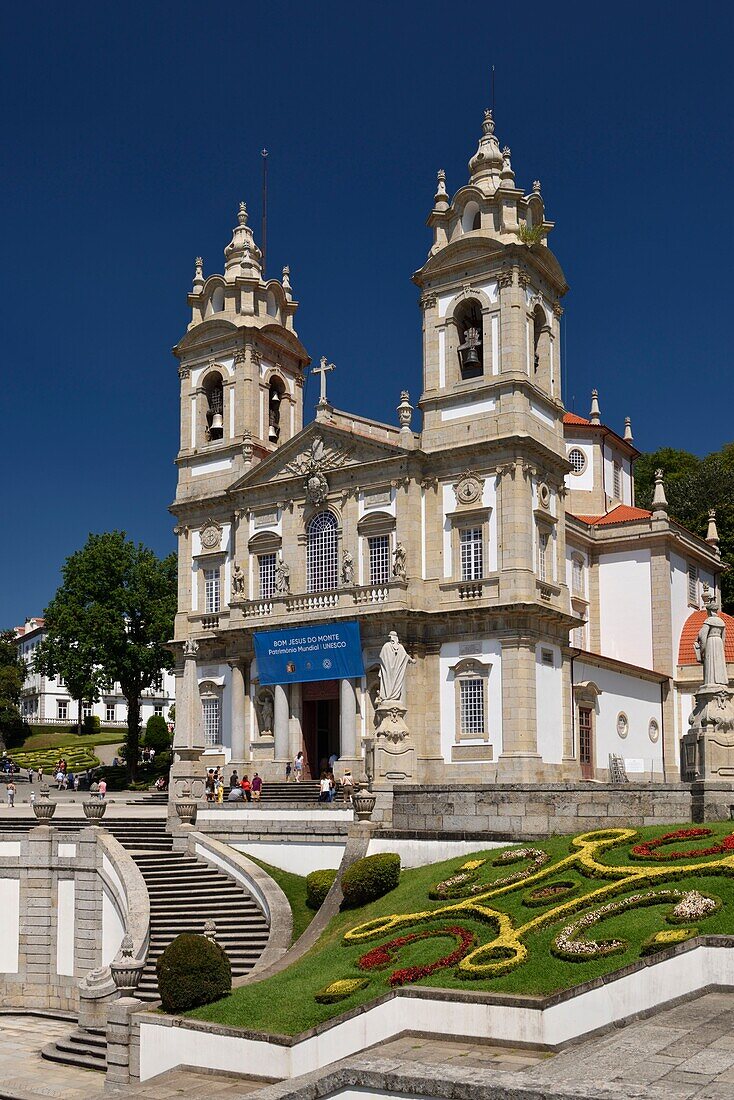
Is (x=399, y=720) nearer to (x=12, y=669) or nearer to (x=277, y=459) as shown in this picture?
(x=277, y=459)

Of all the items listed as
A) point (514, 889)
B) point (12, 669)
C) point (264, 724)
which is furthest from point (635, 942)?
point (12, 669)

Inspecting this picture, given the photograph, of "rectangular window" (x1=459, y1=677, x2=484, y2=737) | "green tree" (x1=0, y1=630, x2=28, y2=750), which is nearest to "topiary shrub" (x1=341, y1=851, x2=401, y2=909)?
"rectangular window" (x1=459, y1=677, x2=484, y2=737)

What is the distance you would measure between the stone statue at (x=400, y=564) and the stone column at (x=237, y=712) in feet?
24.2

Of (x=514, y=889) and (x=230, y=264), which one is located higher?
(x=230, y=264)

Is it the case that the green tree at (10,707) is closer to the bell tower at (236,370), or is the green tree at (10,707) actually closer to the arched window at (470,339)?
the bell tower at (236,370)

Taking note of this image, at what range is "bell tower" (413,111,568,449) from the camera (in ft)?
127

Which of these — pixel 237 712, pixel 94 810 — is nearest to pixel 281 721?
pixel 237 712

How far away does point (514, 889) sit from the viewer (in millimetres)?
19016

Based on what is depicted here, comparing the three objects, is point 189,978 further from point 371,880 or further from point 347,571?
point 347,571

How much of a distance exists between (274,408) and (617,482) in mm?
16554

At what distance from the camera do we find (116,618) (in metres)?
55.9

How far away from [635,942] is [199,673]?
97.8ft

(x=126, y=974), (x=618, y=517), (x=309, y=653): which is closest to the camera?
(x=126, y=974)

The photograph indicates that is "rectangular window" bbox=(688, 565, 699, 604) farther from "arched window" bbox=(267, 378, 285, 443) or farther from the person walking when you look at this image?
the person walking
